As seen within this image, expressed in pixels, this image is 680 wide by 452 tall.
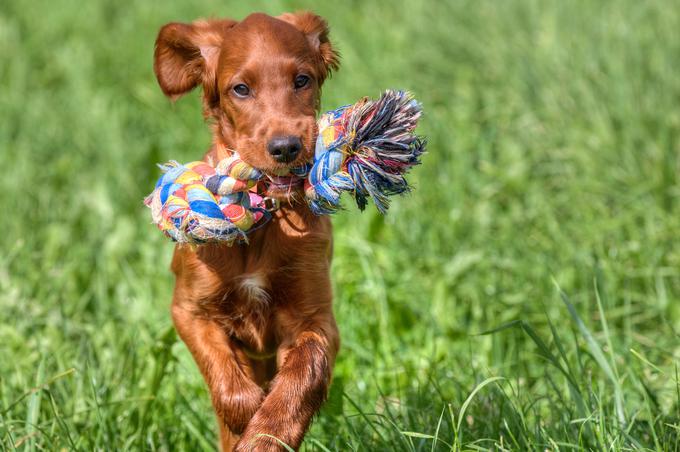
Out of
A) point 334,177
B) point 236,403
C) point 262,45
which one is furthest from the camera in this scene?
point 262,45

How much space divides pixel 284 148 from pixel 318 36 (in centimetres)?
59

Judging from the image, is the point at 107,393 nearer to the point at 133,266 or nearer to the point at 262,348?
the point at 262,348

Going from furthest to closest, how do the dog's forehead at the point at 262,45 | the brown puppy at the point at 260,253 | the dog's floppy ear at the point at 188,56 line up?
the dog's floppy ear at the point at 188,56 < the dog's forehead at the point at 262,45 < the brown puppy at the point at 260,253

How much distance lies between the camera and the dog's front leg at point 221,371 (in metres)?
2.71

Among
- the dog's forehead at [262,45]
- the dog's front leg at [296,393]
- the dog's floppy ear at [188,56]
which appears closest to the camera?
the dog's front leg at [296,393]

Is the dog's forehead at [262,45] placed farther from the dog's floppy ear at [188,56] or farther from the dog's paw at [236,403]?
the dog's paw at [236,403]

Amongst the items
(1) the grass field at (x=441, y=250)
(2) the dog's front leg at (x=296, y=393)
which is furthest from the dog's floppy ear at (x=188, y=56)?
(1) the grass field at (x=441, y=250)

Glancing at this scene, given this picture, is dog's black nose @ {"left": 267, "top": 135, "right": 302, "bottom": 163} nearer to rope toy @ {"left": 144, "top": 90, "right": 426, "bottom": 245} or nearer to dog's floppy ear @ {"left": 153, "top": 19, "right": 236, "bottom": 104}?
rope toy @ {"left": 144, "top": 90, "right": 426, "bottom": 245}

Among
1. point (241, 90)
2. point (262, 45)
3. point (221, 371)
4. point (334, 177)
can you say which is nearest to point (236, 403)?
point (221, 371)

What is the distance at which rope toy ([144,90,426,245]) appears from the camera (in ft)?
8.46

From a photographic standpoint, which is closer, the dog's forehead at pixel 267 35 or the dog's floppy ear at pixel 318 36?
the dog's forehead at pixel 267 35

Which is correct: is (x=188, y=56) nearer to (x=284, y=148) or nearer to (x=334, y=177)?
(x=284, y=148)

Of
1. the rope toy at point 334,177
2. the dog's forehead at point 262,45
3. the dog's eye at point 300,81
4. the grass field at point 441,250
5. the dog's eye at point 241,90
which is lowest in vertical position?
the grass field at point 441,250

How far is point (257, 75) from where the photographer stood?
2791 mm
